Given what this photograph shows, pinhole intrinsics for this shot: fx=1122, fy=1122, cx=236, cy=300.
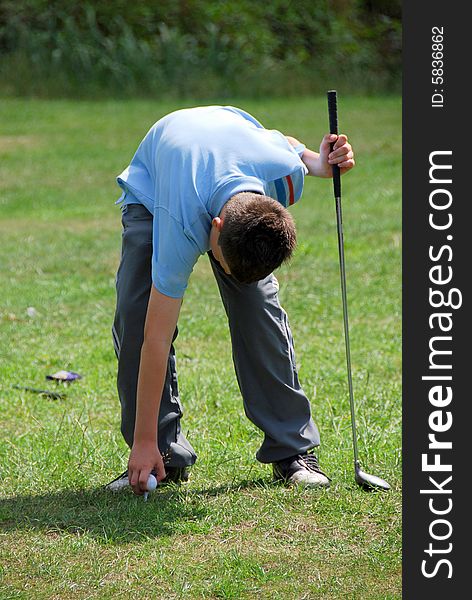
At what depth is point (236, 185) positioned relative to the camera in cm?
375

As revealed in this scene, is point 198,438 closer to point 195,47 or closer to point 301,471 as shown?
point 301,471

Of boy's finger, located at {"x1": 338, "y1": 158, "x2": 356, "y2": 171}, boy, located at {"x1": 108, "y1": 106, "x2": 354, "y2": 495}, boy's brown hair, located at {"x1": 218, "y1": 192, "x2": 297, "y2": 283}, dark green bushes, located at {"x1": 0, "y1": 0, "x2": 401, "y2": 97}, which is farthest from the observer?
dark green bushes, located at {"x1": 0, "y1": 0, "x2": 401, "y2": 97}

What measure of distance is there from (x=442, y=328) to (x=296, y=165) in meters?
0.76

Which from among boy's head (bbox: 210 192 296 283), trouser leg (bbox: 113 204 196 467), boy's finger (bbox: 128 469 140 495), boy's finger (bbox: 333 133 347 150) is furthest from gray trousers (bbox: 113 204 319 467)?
boy's finger (bbox: 333 133 347 150)

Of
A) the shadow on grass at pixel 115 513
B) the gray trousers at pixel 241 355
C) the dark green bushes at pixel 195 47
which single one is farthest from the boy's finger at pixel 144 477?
the dark green bushes at pixel 195 47

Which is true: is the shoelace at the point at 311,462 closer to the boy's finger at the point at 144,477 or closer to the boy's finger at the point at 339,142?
the boy's finger at the point at 144,477

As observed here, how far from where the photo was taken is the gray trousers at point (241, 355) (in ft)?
13.7

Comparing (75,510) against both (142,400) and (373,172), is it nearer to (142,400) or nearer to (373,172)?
(142,400)

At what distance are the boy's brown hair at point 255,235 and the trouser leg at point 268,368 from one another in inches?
18.6

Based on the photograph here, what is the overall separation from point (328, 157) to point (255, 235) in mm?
773

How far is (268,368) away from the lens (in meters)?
4.30

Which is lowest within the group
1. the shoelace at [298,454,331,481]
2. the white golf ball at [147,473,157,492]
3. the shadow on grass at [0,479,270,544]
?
the shadow on grass at [0,479,270,544]

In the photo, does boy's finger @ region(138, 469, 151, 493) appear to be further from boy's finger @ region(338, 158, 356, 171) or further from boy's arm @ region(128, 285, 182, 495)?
boy's finger @ region(338, 158, 356, 171)

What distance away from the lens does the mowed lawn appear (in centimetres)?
368
